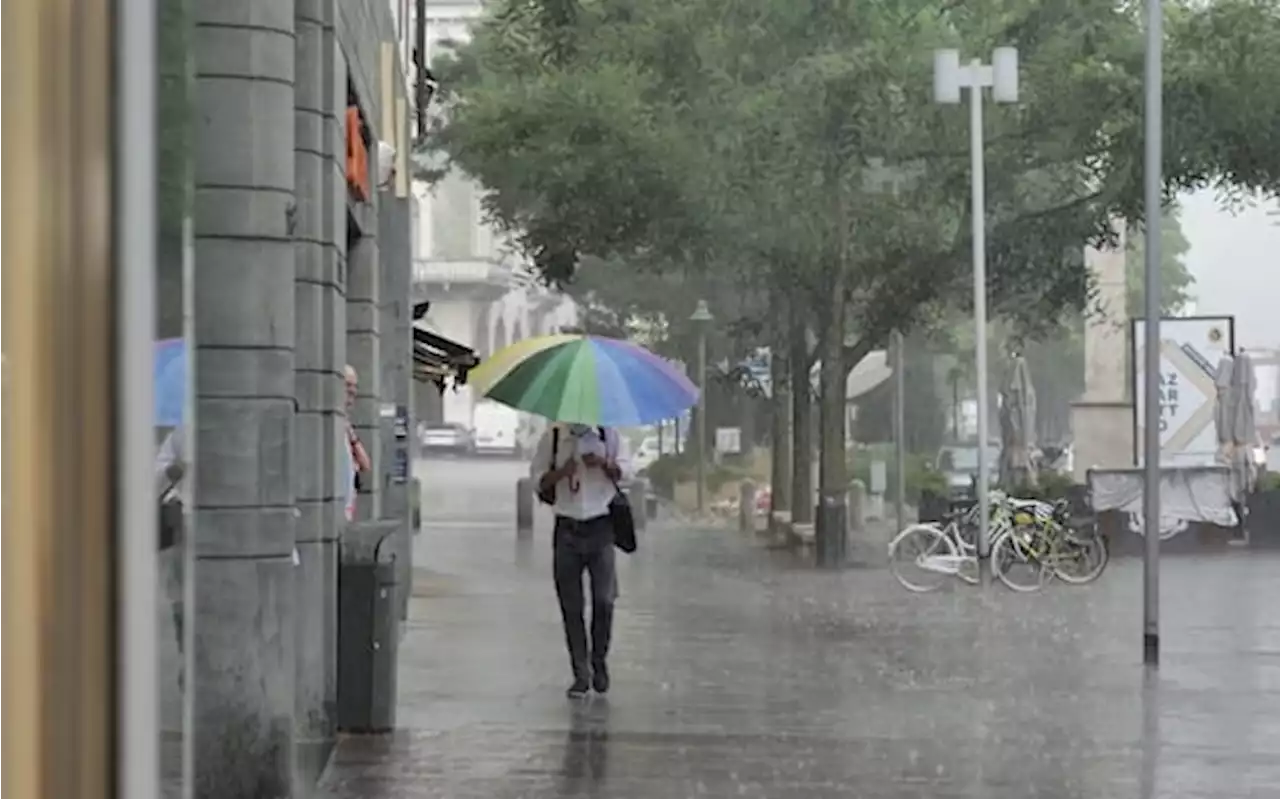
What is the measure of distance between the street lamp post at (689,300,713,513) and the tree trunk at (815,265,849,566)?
57.7 inches

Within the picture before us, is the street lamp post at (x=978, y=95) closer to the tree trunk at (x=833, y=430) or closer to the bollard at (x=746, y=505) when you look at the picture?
the tree trunk at (x=833, y=430)

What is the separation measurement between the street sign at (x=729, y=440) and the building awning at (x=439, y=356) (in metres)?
5.94

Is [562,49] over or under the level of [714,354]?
over

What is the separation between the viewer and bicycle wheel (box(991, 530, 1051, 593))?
16938 millimetres

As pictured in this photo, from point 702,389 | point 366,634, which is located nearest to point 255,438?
point 366,634

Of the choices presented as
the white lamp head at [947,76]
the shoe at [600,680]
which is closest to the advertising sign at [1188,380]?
the white lamp head at [947,76]

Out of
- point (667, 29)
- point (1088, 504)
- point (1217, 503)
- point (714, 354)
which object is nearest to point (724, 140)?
point (667, 29)

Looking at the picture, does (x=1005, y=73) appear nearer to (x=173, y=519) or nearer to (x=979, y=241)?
(x=979, y=241)

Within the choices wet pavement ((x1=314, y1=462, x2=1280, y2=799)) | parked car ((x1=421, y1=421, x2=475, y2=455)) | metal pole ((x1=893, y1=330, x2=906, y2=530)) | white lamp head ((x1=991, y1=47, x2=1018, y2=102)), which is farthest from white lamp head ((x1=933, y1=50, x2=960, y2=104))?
parked car ((x1=421, y1=421, x2=475, y2=455))

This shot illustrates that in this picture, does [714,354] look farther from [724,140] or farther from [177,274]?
[177,274]

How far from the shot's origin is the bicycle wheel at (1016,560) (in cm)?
1694

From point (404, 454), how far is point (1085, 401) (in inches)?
438

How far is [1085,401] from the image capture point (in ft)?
76.4

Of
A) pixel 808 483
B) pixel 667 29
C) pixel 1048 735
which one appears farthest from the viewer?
pixel 808 483
